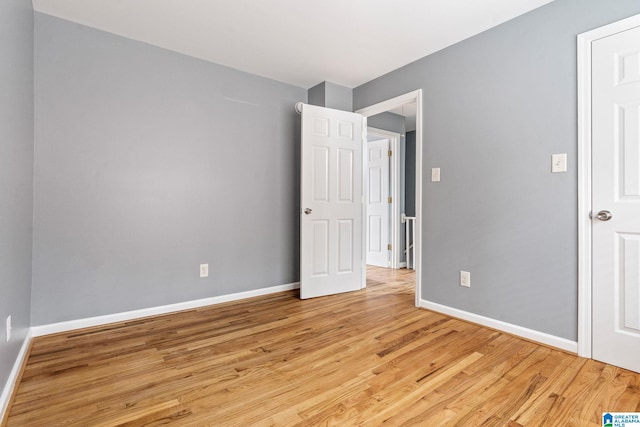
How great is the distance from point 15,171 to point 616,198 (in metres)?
3.43

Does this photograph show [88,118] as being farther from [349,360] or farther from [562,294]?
[562,294]

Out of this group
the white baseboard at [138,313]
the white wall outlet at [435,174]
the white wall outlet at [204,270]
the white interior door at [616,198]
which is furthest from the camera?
the white wall outlet at [204,270]

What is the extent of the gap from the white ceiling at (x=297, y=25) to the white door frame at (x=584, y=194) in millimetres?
503

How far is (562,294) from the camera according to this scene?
2.09 metres

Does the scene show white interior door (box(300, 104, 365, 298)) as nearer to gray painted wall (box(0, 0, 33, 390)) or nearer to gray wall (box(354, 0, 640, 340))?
gray wall (box(354, 0, 640, 340))

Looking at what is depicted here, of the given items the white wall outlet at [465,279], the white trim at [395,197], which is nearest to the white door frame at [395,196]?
the white trim at [395,197]

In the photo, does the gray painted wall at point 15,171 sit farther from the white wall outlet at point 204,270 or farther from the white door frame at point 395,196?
the white door frame at point 395,196

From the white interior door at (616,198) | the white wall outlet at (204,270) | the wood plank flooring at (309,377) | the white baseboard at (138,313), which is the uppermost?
the white interior door at (616,198)

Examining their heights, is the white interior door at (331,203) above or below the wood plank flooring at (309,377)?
above

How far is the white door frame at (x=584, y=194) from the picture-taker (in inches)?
77.6

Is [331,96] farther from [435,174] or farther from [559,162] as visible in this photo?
[559,162]

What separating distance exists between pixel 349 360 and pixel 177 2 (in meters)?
2.64

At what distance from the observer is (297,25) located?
246 cm

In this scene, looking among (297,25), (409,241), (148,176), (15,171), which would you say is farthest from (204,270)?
(409,241)
